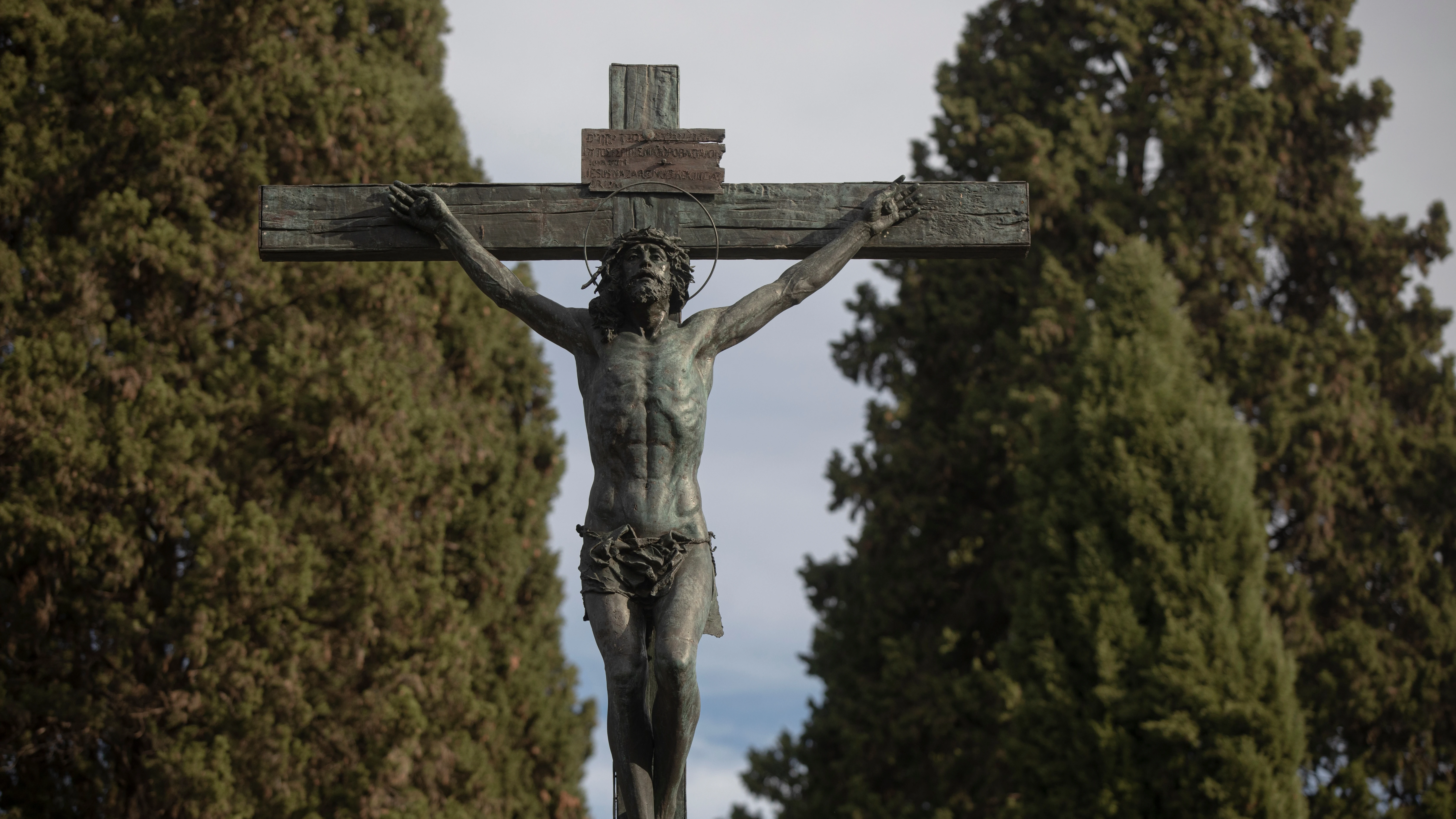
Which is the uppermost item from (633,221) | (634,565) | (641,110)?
(641,110)

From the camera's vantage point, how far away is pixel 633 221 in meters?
5.65

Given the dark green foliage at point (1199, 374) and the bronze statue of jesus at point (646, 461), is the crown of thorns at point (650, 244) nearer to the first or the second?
the bronze statue of jesus at point (646, 461)

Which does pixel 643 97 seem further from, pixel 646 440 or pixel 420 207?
pixel 646 440

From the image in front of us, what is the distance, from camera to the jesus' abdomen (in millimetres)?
5031

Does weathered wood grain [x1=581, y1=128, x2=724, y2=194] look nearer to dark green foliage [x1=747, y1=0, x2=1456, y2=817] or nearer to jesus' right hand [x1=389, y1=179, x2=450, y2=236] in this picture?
jesus' right hand [x1=389, y1=179, x2=450, y2=236]

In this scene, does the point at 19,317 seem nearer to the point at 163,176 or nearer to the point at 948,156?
the point at 163,176

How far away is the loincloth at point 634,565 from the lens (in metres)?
4.90

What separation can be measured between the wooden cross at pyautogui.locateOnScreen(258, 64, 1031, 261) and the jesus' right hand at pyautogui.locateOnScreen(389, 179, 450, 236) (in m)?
0.04

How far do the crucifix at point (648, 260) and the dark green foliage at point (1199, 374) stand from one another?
914 cm

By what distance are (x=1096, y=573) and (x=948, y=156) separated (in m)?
6.07

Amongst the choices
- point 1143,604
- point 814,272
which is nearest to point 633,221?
point 814,272

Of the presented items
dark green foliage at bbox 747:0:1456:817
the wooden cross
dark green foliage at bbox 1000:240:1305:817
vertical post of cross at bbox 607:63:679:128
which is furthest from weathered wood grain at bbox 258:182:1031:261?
dark green foliage at bbox 747:0:1456:817

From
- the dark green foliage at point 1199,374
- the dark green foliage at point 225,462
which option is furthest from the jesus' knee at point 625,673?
the dark green foliage at point 1199,374

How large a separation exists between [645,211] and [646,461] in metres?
1.07
